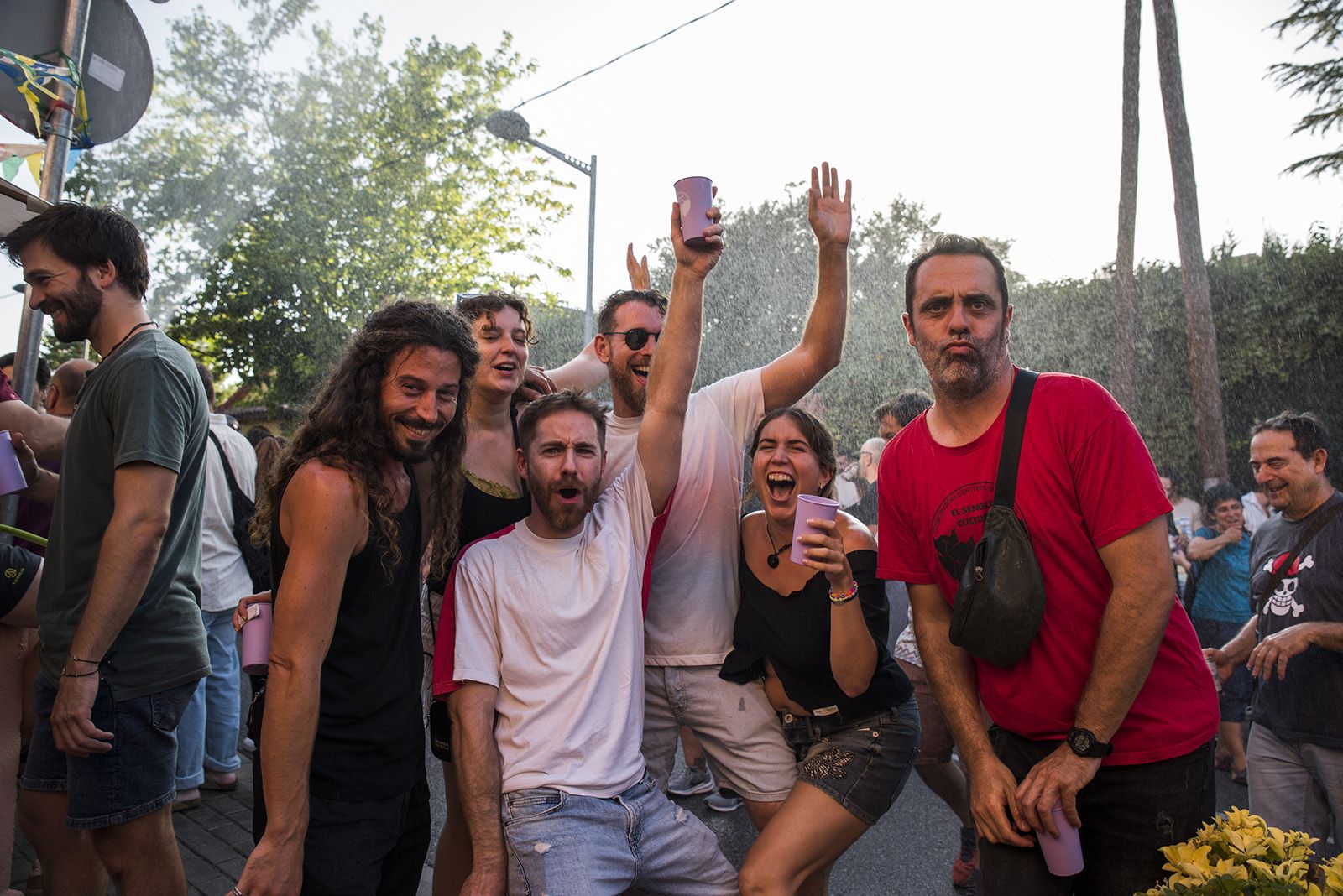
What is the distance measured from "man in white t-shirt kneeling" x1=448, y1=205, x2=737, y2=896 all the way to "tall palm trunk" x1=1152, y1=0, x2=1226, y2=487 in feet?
34.0

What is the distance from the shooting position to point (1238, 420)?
1172 cm

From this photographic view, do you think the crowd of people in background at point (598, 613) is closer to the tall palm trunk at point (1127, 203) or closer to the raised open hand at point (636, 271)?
the raised open hand at point (636, 271)

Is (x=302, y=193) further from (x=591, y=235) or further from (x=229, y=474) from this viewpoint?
(x=229, y=474)

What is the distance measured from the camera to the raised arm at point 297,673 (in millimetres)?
1998

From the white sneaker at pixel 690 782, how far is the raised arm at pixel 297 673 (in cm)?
327

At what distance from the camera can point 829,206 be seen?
2.90 metres

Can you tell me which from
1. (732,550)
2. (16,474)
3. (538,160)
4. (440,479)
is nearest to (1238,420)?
(732,550)

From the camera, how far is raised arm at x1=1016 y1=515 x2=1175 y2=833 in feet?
6.80

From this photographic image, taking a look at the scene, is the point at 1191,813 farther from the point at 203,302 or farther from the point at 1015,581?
the point at 203,302

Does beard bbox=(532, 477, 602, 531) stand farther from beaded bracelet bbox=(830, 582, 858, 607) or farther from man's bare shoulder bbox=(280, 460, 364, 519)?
beaded bracelet bbox=(830, 582, 858, 607)

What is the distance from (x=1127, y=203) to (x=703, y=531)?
37.7 ft

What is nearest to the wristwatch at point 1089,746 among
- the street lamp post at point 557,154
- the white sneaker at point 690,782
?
the white sneaker at point 690,782

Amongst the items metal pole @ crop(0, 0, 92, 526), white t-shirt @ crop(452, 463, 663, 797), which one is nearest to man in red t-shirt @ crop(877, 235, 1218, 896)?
white t-shirt @ crop(452, 463, 663, 797)

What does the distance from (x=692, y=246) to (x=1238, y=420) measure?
39.1 ft
